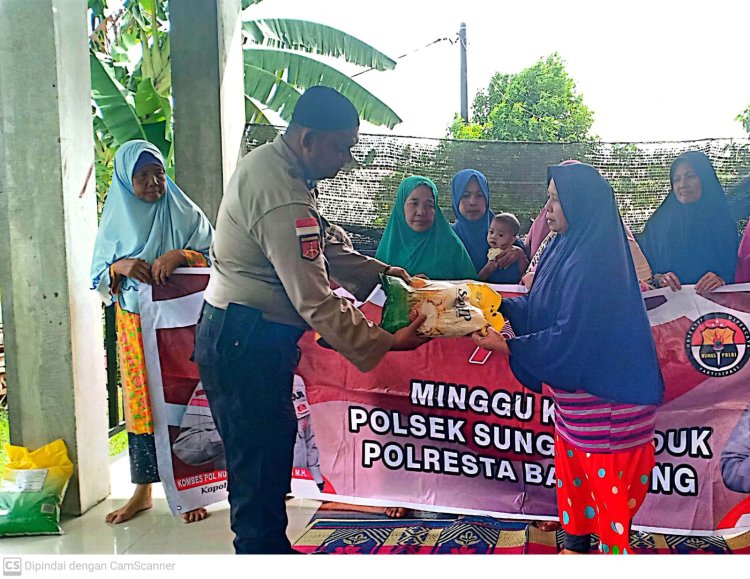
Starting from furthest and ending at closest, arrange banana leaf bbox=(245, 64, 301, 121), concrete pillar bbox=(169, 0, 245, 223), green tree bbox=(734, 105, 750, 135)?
1. green tree bbox=(734, 105, 750, 135)
2. banana leaf bbox=(245, 64, 301, 121)
3. concrete pillar bbox=(169, 0, 245, 223)

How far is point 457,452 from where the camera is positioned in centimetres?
297

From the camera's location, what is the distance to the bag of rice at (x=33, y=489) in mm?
3086

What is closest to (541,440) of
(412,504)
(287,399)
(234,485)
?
(412,504)

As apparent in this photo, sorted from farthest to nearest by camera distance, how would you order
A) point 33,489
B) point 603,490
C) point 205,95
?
point 205,95
point 33,489
point 603,490

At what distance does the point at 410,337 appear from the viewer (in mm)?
2881

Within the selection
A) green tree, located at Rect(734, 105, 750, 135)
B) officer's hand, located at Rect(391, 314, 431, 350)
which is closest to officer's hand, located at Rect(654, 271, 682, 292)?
officer's hand, located at Rect(391, 314, 431, 350)

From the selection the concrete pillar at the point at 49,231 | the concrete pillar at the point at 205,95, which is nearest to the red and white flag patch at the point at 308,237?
the concrete pillar at the point at 205,95

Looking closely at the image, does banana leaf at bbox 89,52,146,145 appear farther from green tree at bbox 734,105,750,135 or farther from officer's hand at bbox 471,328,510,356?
green tree at bbox 734,105,750,135

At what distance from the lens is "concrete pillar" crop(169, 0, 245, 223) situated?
357 centimetres

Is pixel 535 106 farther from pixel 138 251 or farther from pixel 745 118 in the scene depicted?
pixel 138 251

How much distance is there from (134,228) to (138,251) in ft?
0.33

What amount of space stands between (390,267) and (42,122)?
170 centimetres

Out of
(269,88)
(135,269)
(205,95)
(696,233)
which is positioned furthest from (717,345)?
(269,88)

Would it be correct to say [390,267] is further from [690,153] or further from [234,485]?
[690,153]
